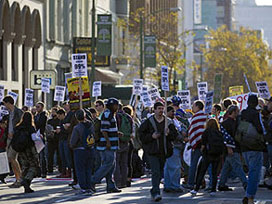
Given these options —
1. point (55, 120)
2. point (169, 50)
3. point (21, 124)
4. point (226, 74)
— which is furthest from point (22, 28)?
point (226, 74)

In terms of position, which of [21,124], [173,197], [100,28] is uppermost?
[100,28]

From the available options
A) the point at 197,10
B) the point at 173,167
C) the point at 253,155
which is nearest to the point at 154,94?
the point at 173,167

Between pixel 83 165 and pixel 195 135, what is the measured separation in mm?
2303

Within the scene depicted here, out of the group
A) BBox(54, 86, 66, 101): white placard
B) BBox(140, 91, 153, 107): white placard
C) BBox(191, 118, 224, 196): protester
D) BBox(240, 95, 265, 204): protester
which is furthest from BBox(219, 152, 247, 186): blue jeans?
BBox(54, 86, 66, 101): white placard

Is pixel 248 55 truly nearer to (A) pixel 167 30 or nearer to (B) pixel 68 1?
(A) pixel 167 30

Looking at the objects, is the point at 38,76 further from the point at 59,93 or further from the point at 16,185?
the point at 16,185

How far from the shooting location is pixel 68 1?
2095 inches

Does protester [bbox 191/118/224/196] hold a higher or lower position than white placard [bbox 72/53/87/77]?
lower

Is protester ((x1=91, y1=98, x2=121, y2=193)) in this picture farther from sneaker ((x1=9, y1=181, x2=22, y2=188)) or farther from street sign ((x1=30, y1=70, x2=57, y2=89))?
street sign ((x1=30, y1=70, x2=57, y2=89))

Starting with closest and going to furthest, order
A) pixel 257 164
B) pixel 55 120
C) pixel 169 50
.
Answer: pixel 257 164
pixel 55 120
pixel 169 50

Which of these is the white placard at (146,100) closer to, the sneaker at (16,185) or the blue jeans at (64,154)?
the blue jeans at (64,154)

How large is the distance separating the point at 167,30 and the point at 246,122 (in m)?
49.1

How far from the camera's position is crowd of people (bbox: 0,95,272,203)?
53.7 ft

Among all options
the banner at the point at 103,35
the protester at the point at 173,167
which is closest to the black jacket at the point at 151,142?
the protester at the point at 173,167
